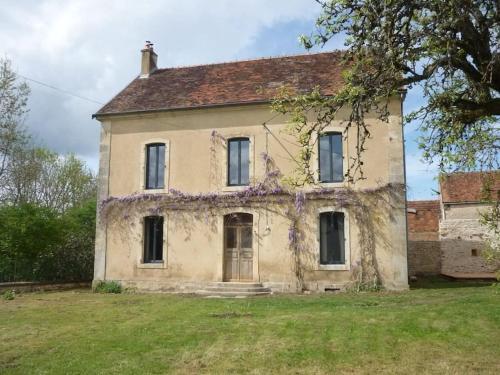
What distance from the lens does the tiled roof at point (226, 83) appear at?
17438 mm

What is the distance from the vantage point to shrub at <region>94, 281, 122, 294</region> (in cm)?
1719

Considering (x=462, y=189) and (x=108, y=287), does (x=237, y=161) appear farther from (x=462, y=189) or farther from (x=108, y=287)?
(x=462, y=189)

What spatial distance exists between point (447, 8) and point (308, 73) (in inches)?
491

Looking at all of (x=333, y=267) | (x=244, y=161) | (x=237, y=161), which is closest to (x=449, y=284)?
(x=333, y=267)

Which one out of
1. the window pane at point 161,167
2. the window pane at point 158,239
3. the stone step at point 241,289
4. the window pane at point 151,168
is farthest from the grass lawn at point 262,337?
the window pane at point 151,168

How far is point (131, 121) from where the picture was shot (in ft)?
60.0

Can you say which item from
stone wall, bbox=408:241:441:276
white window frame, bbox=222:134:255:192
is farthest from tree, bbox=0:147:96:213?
stone wall, bbox=408:241:441:276

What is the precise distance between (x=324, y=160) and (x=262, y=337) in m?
8.62

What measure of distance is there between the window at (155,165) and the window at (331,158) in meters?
5.55

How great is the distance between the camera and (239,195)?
1675 cm

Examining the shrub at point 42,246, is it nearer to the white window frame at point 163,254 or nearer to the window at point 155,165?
the white window frame at point 163,254

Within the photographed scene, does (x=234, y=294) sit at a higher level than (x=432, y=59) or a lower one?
lower

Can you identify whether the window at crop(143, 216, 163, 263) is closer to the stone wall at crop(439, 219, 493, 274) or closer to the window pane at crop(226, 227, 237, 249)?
the window pane at crop(226, 227, 237, 249)

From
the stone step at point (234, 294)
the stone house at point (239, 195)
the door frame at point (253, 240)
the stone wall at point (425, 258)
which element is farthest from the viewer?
the stone wall at point (425, 258)
